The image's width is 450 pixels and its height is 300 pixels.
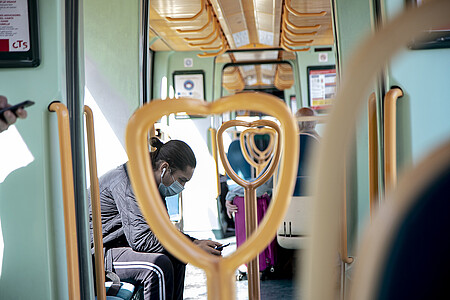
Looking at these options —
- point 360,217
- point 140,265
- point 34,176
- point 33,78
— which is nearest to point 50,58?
→ point 33,78

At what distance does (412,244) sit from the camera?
62cm

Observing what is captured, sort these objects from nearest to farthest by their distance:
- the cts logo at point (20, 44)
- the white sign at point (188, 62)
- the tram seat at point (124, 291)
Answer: the cts logo at point (20, 44) → the tram seat at point (124, 291) → the white sign at point (188, 62)

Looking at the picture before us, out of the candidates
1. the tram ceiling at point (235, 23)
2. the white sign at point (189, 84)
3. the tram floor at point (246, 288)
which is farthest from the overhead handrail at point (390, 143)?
the white sign at point (189, 84)

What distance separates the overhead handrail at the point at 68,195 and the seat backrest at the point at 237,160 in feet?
14.6

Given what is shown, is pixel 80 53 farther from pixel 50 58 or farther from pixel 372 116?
pixel 372 116

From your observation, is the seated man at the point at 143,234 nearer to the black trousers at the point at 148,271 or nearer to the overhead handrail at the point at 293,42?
the black trousers at the point at 148,271

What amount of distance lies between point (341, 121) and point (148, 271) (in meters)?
2.27

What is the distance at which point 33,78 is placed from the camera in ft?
6.42

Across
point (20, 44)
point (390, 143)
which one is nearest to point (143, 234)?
point (20, 44)

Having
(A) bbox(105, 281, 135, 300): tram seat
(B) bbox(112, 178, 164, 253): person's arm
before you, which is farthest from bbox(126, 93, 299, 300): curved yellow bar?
(B) bbox(112, 178, 164, 253): person's arm

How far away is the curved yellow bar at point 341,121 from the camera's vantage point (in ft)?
1.97

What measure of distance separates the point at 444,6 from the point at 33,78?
175 cm

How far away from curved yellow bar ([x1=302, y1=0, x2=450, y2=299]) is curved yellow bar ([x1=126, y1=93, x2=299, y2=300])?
194 mm

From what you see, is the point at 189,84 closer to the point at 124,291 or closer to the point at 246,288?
the point at 246,288
